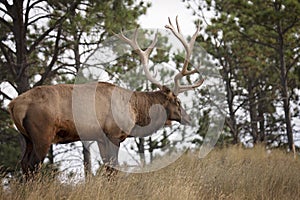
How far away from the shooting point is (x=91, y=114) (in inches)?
262

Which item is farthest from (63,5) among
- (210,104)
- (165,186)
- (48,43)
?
(165,186)

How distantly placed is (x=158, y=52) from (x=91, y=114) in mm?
4045

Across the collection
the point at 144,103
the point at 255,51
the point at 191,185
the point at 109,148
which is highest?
the point at 255,51

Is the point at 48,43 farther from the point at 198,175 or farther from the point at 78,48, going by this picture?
the point at 198,175

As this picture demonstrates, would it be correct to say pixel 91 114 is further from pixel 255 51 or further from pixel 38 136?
pixel 255 51

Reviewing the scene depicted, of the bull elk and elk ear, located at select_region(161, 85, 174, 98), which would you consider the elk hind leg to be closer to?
the bull elk

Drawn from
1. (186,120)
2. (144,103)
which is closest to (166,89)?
(144,103)

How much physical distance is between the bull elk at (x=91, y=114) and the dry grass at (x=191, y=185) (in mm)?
605

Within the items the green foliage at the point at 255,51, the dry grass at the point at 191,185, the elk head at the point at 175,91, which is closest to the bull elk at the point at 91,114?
the elk head at the point at 175,91

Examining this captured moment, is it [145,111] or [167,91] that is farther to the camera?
[167,91]

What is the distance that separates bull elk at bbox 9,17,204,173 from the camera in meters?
5.90

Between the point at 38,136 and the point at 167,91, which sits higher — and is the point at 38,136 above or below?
below

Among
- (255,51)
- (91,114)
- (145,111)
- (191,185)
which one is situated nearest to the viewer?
(191,185)

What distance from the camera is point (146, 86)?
9586 mm
